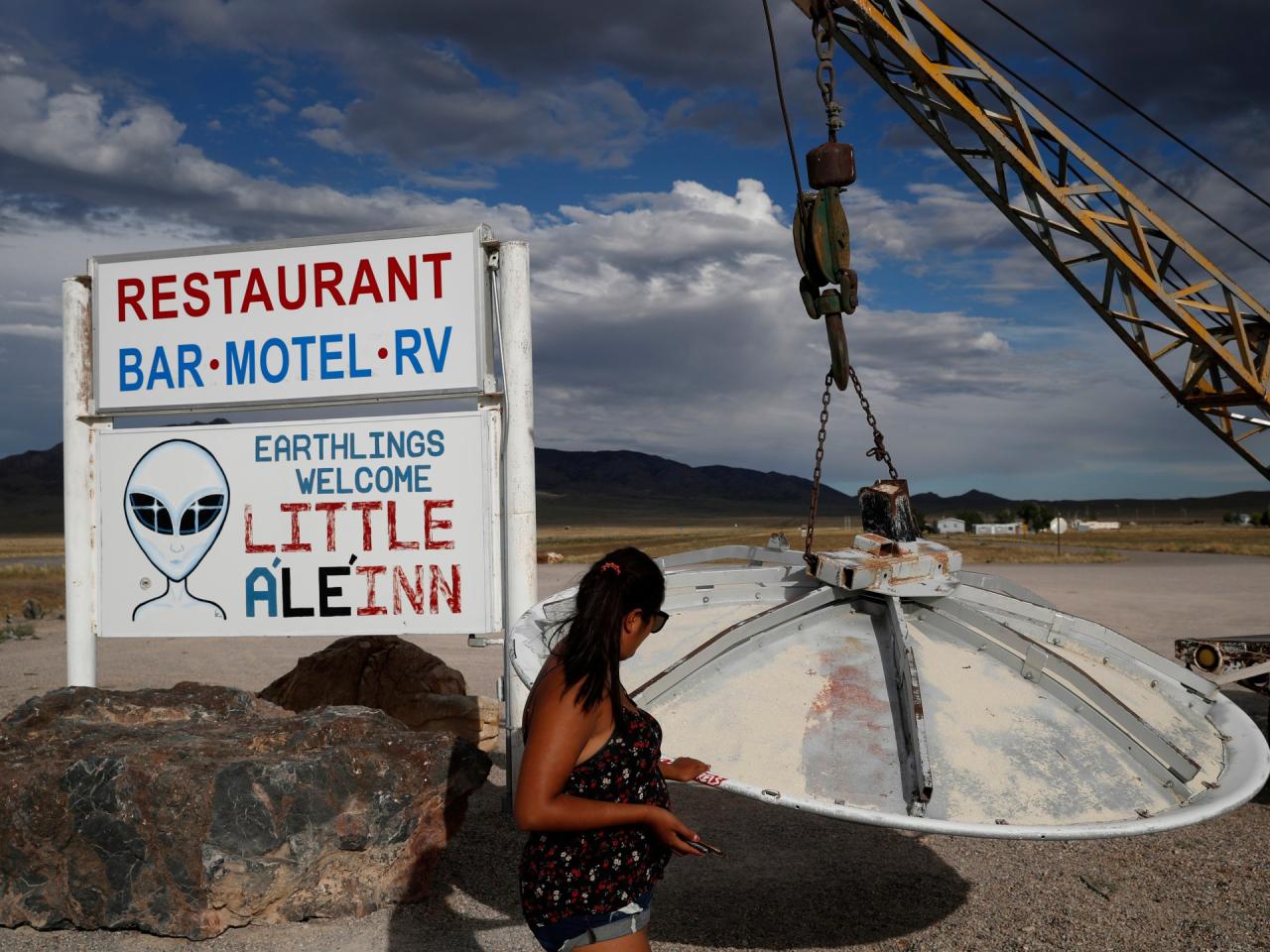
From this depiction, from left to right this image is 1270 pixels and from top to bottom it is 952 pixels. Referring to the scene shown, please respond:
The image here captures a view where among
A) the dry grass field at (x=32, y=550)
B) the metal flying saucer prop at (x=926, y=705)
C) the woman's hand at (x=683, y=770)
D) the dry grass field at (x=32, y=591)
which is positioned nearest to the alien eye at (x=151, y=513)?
the metal flying saucer prop at (x=926, y=705)

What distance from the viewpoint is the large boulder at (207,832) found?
215 inches

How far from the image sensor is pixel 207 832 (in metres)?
5.47

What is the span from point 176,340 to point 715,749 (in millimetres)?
5965

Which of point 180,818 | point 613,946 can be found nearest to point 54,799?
point 180,818

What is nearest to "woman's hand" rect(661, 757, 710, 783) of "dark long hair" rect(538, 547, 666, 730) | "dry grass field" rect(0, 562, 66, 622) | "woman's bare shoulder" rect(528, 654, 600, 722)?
"dark long hair" rect(538, 547, 666, 730)

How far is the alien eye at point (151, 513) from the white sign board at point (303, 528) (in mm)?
11

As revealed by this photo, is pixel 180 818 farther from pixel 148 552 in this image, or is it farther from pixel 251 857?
pixel 148 552

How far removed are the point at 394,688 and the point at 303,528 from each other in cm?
234

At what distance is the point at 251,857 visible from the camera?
18.2 ft

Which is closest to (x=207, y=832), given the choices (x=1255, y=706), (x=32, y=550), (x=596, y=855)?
(x=596, y=855)

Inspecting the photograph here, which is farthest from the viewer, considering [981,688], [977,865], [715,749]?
[977,865]

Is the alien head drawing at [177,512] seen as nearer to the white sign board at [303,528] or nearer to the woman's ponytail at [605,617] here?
the white sign board at [303,528]

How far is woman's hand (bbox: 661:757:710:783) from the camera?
362 cm

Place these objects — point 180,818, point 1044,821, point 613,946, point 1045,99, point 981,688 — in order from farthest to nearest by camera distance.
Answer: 1. point 1045,99
2. point 180,818
3. point 981,688
4. point 1044,821
5. point 613,946
